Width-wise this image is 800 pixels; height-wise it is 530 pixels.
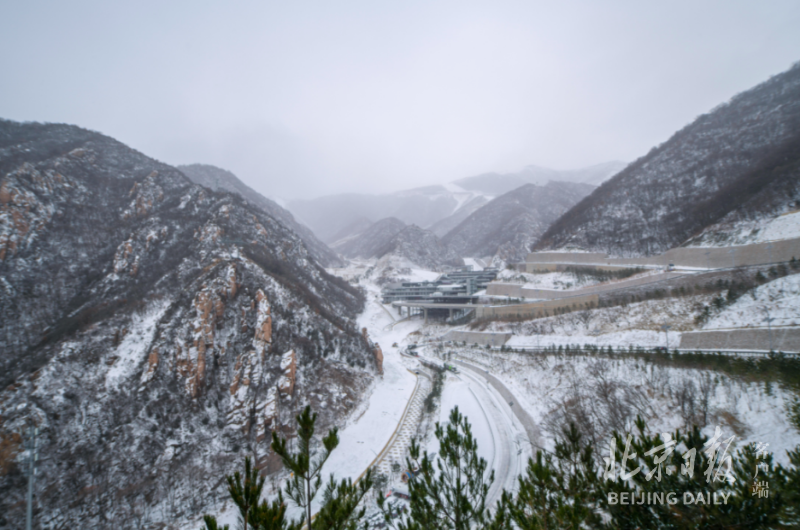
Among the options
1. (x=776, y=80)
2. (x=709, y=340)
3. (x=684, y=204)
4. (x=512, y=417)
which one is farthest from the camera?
(x=776, y=80)

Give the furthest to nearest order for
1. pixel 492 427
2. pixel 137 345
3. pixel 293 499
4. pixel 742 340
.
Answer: pixel 137 345 → pixel 492 427 → pixel 742 340 → pixel 293 499

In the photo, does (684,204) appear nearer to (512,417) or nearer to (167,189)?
(512,417)

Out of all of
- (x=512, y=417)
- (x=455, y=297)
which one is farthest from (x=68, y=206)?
(x=455, y=297)

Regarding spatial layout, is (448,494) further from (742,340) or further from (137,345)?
(137,345)

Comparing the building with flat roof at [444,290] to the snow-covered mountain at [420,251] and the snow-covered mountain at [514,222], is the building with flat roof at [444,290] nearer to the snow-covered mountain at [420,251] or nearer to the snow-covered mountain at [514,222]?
the snow-covered mountain at [420,251]

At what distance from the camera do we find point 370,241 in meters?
136

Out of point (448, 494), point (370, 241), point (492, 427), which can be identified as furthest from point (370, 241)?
point (448, 494)

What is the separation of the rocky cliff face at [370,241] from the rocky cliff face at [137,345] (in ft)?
301

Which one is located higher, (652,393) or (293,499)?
(293,499)

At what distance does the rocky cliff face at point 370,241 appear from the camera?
130 metres

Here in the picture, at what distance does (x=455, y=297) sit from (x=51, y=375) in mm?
43121

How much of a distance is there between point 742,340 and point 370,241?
408 feet

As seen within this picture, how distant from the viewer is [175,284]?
1054 inches

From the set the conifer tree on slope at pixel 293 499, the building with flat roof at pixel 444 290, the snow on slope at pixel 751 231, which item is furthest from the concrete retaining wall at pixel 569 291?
the conifer tree on slope at pixel 293 499
